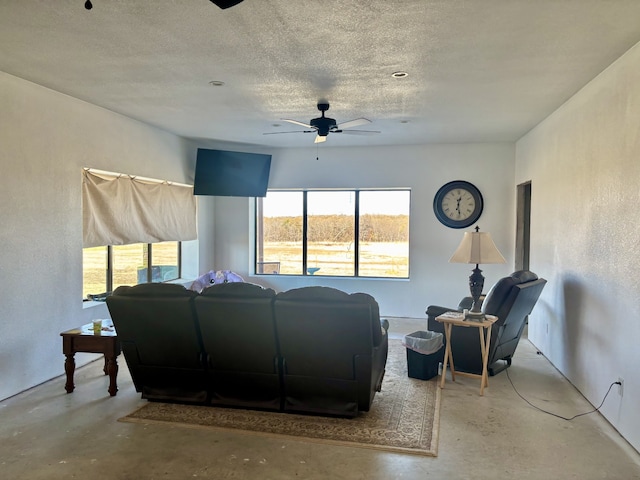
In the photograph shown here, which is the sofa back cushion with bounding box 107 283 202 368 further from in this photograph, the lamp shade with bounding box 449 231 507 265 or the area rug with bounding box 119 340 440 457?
the lamp shade with bounding box 449 231 507 265

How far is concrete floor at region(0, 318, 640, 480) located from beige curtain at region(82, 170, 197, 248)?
1999mm

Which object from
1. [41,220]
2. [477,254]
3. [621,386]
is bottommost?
[621,386]

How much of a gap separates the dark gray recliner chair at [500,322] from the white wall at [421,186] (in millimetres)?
2386

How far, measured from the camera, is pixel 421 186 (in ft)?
A: 23.0

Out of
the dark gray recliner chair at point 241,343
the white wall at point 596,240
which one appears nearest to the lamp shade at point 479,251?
the white wall at point 596,240

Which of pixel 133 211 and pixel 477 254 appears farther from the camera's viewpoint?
pixel 133 211

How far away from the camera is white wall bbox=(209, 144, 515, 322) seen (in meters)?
6.77

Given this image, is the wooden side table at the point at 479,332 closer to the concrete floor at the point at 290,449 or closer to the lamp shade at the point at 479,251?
the concrete floor at the point at 290,449

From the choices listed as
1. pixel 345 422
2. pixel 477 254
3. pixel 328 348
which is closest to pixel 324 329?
pixel 328 348

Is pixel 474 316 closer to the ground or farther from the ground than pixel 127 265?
closer to the ground

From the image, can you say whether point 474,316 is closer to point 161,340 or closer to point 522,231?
point 161,340

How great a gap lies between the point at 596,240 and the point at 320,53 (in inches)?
104

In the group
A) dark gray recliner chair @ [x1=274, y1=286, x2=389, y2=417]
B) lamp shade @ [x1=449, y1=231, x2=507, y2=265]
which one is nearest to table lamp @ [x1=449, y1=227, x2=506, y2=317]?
lamp shade @ [x1=449, y1=231, x2=507, y2=265]

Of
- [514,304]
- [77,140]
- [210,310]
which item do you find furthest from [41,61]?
[514,304]
